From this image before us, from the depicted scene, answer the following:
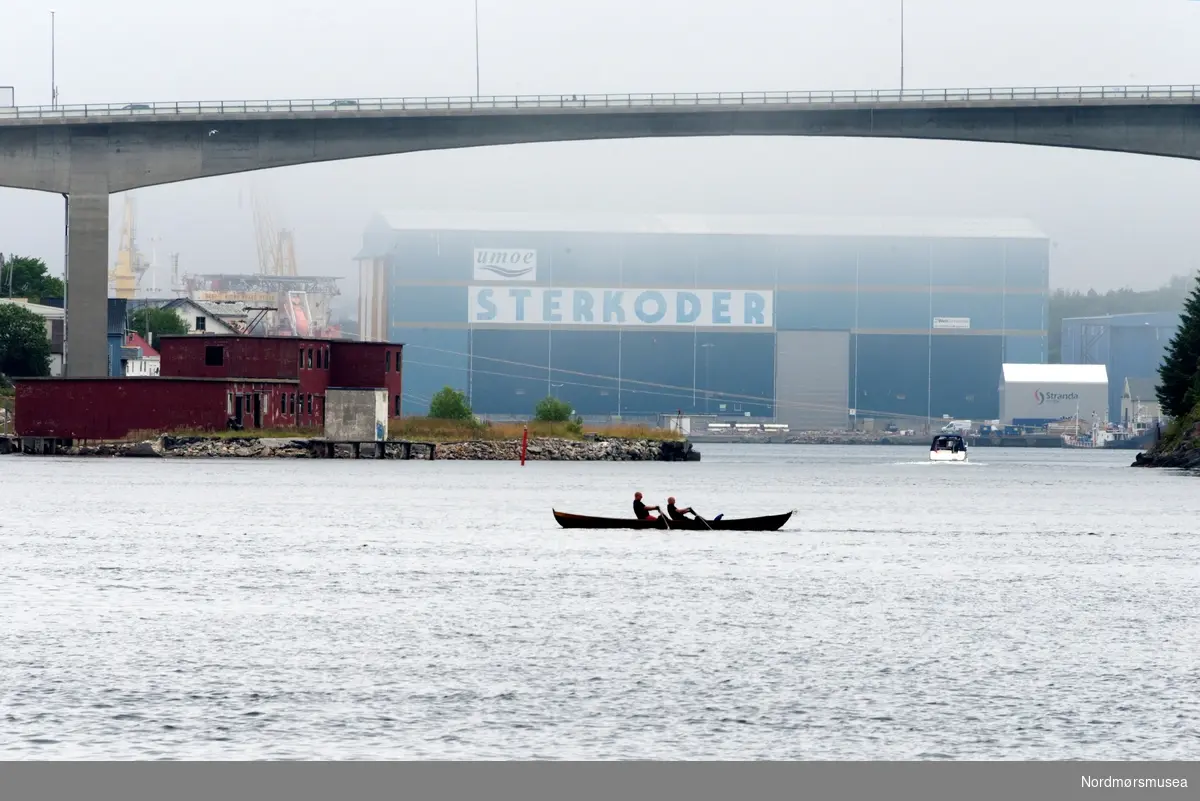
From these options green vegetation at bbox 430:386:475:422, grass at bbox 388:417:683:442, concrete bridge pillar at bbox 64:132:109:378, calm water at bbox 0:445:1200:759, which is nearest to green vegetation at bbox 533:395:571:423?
grass at bbox 388:417:683:442

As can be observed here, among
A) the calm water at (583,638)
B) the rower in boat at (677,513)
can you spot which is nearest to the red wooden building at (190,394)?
the calm water at (583,638)

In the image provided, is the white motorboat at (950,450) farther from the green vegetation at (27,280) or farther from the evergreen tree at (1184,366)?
the green vegetation at (27,280)

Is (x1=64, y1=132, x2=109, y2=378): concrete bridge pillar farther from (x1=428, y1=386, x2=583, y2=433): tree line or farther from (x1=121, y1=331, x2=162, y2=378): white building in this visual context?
(x1=428, y1=386, x2=583, y2=433): tree line

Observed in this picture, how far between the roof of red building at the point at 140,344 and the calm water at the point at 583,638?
9242 centimetres

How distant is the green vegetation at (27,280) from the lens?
174 meters

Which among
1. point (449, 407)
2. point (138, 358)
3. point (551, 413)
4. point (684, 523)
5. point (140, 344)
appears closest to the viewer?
point (684, 523)

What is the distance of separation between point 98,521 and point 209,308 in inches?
4169

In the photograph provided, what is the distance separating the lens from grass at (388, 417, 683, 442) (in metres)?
131

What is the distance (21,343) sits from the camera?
13338cm

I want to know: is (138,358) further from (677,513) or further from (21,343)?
(677,513)

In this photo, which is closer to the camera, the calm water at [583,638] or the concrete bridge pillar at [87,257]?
the calm water at [583,638]

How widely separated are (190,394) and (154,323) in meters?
53.3

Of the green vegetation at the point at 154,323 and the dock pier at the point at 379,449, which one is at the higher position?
the green vegetation at the point at 154,323

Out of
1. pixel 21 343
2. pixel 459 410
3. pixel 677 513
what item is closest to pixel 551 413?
pixel 459 410
